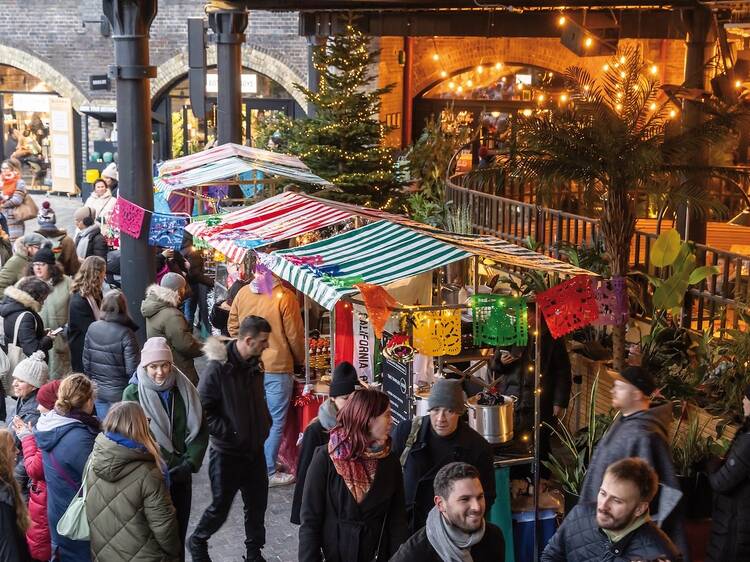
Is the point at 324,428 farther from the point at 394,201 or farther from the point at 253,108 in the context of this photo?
the point at 253,108

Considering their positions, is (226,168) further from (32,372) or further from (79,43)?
(79,43)

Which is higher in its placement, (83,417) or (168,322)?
(83,417)

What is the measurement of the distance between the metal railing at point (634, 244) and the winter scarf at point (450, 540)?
5.00m

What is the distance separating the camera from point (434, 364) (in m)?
8.53

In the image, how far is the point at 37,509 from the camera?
681 cm

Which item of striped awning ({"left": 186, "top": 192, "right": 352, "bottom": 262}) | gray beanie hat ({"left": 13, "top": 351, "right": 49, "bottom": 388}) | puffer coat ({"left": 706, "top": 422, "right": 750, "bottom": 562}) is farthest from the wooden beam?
puffer coat ({"left": 706, "top": 422, "right": 750, "bottom": 562})

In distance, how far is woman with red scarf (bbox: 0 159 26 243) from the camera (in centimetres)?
1648

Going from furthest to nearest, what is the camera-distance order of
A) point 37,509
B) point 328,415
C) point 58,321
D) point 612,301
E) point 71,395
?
point 58,321 → point 612,301 → point 37,509 → point 328,415 → point 71,395

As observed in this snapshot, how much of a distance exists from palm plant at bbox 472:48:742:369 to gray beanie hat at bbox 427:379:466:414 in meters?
2.71

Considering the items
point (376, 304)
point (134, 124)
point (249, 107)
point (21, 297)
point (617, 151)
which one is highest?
point (617, 151)

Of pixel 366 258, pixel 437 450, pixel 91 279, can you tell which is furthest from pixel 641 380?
pixel 91 279

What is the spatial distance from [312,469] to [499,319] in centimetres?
212

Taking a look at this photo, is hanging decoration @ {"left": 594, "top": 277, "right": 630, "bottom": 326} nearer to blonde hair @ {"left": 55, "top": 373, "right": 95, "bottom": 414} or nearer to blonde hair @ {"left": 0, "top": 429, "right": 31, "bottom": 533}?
blonde hair @ {"left": 55, "top": 373, "right": 95, "bottom": 414}

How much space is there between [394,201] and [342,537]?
1006 centimetres
